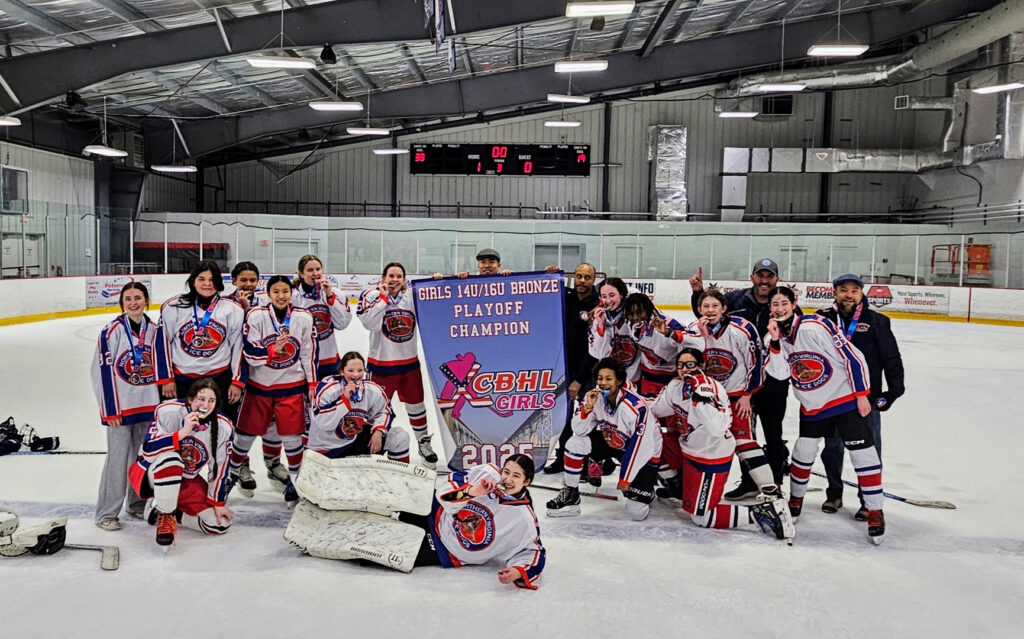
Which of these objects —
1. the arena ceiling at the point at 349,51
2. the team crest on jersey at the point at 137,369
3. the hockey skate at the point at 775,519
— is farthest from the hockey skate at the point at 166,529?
the arena ceiling at the point at 349,51

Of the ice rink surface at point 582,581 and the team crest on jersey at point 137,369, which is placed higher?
the team crest on jersey at point 137,369

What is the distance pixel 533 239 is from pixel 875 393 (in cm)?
1433

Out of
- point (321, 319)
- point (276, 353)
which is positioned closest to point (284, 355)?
point (276, 353)

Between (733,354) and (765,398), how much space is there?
0.38 metres

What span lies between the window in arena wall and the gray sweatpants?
40.7ft

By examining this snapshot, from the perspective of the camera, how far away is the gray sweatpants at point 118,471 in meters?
3.67

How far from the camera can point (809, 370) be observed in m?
3.87

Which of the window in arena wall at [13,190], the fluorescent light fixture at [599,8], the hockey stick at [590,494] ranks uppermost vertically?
the fluorescent light fixture at [599,8]

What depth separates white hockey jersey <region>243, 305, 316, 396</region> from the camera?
411cm

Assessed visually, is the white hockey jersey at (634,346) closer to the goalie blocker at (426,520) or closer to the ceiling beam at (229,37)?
the goalie blocker at (426,520)

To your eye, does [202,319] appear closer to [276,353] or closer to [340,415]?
[276,353]

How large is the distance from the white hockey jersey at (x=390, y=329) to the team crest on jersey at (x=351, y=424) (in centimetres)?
99

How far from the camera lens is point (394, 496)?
3.38 m

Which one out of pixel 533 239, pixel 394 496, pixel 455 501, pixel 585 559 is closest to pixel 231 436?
pixel 394 496
